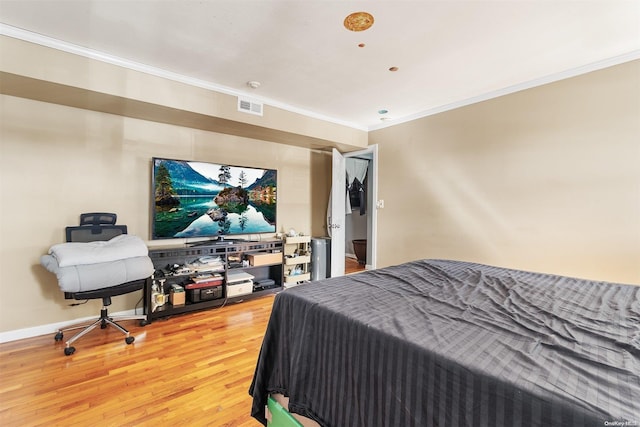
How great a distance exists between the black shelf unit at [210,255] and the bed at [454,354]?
6.69ft

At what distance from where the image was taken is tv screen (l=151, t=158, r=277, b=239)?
3.20 m

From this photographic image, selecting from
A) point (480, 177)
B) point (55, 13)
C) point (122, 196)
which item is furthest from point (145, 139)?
point (480, 177)

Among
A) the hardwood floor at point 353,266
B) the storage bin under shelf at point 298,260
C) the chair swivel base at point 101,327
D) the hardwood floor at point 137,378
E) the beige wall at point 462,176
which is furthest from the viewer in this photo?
the hardwood floor at point 353,266

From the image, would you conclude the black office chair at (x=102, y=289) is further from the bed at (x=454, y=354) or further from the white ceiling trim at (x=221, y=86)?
the bed at (x=454, y=354)

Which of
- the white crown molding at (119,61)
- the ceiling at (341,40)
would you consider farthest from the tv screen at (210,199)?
the ceiling at (341,40)

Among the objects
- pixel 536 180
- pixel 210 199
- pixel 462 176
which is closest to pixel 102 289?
pixel 210 199

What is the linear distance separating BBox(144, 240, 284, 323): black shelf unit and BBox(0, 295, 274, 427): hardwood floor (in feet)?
0.84

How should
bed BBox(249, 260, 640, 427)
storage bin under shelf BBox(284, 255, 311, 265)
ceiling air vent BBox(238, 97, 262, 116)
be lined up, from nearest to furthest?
bed BBox(249, 260, 640, 427) → ceiling air vent BBox(238, 97, 262, 116) → storage bin under shelf BBox(284, 255, 311, 265)

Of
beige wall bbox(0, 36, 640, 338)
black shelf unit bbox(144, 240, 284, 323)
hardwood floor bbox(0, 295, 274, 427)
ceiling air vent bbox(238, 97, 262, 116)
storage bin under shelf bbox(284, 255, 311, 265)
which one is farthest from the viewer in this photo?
storage bin under shelf bbox(284, 255, 311, 265)

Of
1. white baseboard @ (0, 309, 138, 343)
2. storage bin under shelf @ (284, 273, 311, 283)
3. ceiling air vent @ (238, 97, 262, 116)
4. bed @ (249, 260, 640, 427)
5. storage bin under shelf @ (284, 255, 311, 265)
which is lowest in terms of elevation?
white baseboard @ (0, 309, 138, 343)

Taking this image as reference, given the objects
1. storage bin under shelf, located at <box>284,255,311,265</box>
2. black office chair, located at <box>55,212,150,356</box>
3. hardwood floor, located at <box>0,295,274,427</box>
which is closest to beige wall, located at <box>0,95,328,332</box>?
black office chair, located at <box>55,212,150,356</box>

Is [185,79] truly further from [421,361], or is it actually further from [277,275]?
[421,361]

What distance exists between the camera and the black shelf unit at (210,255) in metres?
3.03

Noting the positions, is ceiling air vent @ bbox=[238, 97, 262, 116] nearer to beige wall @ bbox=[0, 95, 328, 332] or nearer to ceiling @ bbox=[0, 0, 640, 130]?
ceiling @ bbox=[0, 0, 640, 130]
